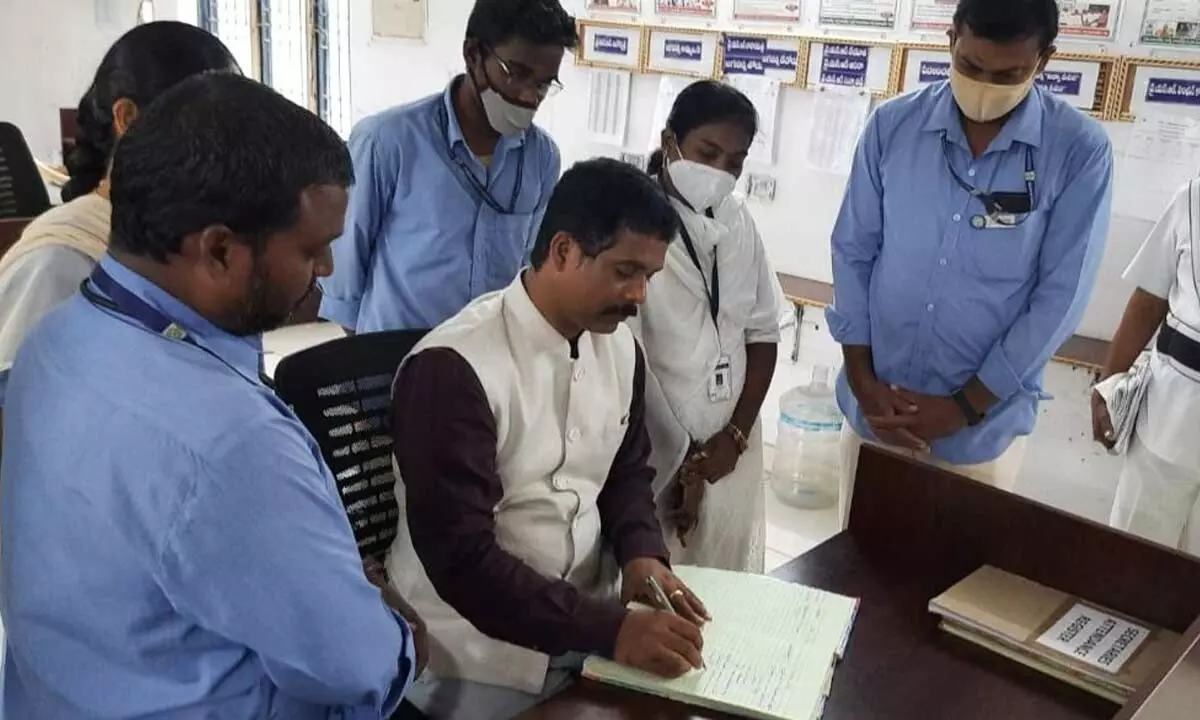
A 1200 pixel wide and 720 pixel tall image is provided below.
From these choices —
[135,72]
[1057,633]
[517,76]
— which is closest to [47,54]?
[517,76]

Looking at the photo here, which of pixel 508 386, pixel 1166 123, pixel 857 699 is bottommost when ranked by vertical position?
pixel 857 699

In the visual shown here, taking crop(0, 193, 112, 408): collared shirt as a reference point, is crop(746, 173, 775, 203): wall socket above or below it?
below

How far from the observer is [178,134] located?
810 millimetres

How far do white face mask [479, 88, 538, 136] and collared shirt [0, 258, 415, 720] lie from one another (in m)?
1.14

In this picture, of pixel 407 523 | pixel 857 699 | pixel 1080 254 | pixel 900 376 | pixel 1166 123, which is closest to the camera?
pixel 857 699

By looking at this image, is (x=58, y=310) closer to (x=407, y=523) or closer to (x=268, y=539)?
(x=268, y=539)

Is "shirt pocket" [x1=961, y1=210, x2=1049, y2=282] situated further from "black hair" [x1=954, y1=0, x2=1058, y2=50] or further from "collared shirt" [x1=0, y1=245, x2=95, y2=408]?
"collared shirt" [x1=0, y1=245, x2=95, y2=408]

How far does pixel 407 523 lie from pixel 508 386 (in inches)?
9.0

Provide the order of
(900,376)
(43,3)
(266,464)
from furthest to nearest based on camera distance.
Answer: (43,3)
(900,376)
(266,464)

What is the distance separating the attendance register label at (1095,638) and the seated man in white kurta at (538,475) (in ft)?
1.52

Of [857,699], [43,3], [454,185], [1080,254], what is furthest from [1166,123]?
[43,3]

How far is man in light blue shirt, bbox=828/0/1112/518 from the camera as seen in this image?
1.85m

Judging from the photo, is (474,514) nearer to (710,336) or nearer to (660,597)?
(660,597)

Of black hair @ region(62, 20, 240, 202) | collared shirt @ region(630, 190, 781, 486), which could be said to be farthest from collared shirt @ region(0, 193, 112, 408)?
collared shirt @ region(630, 190, 781, 486)
